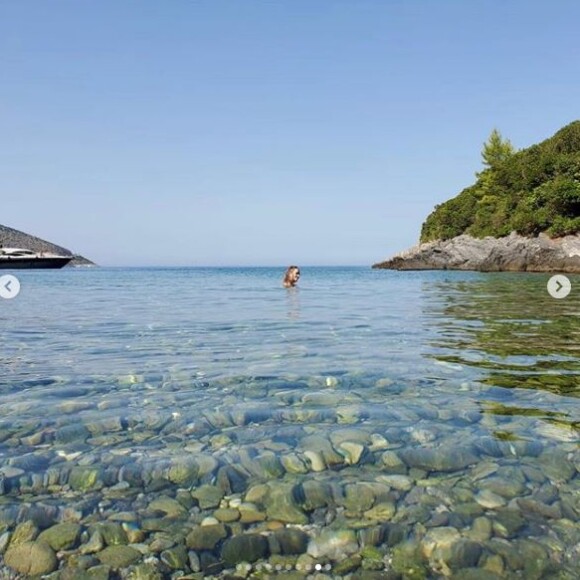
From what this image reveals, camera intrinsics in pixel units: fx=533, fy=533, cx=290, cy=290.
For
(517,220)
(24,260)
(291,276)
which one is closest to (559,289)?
(291,276)

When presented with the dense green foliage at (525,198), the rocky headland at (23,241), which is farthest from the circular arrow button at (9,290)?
the rocky headland at (23,241)

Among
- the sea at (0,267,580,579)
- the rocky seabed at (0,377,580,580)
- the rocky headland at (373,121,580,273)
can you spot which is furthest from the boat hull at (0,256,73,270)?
the rocky seabed at (0,377,580,580)

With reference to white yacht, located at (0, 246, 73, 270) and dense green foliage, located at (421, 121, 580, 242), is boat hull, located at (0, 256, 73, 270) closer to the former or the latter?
white yacht, located at (0, 246, 73, 270)

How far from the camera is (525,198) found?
82688mm

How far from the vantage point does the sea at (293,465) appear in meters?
3.22

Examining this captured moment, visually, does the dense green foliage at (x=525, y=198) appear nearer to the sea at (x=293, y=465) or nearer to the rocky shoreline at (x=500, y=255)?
the rocky shoreline at (x=500, y=255)

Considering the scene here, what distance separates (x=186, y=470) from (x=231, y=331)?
9224mm

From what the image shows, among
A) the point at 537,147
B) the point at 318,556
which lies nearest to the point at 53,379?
the point at 318,556

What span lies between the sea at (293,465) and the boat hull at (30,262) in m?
100

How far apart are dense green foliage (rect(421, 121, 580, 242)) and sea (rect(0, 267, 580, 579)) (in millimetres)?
73715

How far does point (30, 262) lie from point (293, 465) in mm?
111302

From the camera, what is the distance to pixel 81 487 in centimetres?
408

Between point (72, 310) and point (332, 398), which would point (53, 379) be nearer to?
point (332, 398)

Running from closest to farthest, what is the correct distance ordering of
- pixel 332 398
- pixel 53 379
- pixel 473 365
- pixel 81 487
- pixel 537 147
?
pixel 81 487
pixel 332 398
pixel 53 379
pixel 473 365
pixel 537 147
